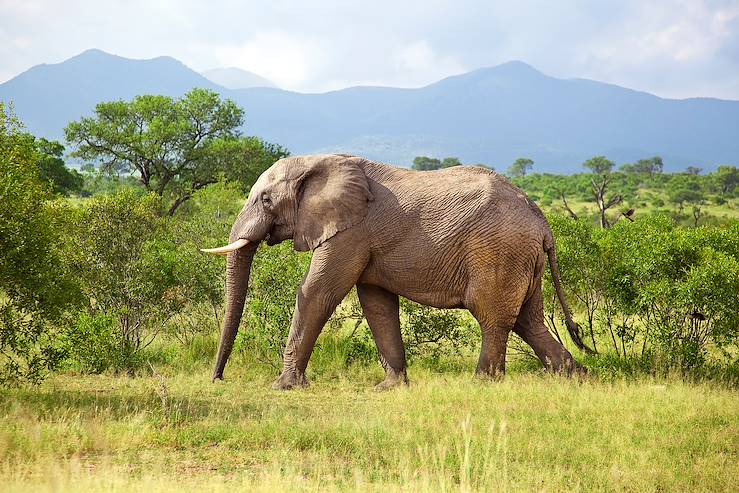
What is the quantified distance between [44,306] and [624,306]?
27.0ft

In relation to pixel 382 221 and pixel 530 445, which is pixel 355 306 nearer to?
pixel 382 221

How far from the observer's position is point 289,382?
12.1 m

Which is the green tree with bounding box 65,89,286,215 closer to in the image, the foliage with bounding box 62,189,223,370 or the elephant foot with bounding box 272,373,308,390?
the foliage with bounding box 62,189,223,370

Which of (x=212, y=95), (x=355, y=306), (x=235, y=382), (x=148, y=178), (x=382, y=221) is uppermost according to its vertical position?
(x=212, y=95)

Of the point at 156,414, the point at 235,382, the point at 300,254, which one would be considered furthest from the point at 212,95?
the point at 156,414

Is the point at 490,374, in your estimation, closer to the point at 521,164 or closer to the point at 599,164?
the point at 599,164

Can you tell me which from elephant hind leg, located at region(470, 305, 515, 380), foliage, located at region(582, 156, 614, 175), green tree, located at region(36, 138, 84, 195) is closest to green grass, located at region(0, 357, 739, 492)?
elephant hind leg, located at region(470, 305, 515, 380)

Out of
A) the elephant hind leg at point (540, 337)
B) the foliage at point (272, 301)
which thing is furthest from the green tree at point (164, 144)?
the elephant hind leg at point (540, 337)

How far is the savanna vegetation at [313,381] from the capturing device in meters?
7.35

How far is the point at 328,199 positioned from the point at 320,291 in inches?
49.4

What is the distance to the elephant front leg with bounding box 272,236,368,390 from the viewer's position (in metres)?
11.6

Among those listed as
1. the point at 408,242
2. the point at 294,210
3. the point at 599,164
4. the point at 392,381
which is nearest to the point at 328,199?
the point at 294,210

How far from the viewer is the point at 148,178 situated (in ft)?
127

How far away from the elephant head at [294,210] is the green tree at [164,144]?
25.3m
